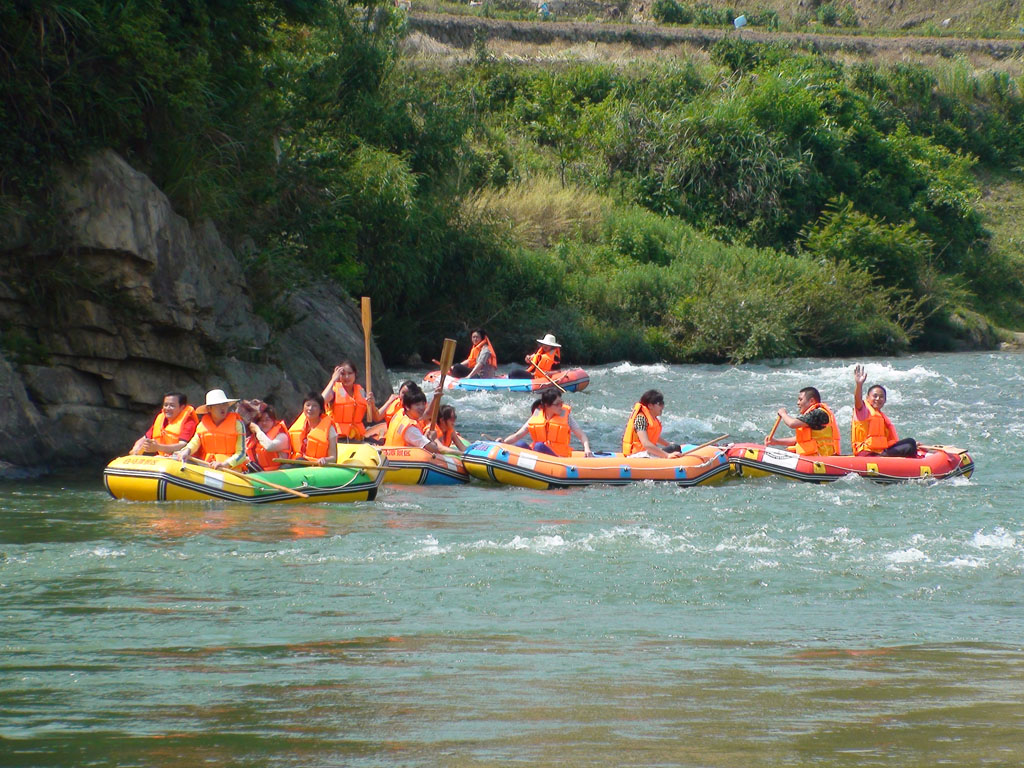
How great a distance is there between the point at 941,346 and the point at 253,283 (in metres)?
21.0

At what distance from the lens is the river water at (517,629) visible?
4801mm

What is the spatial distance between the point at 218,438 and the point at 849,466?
641cm

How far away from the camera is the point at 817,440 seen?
1349 centimetres

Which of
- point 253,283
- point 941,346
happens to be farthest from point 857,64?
point 253,283

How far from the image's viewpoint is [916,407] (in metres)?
20.3

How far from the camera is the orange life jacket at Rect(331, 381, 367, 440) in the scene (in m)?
13.9

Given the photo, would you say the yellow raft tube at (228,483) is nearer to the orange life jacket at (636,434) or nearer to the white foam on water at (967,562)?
the orange life jacket at (636,434)

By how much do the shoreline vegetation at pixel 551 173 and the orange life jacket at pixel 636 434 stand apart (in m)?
5.24

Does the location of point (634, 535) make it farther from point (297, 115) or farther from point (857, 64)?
point (857, 64)

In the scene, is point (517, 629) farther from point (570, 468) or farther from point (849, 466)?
point (849, 466)

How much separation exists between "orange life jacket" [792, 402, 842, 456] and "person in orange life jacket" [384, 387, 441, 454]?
3.83m

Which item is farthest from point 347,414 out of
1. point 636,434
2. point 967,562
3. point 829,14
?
point 829,14

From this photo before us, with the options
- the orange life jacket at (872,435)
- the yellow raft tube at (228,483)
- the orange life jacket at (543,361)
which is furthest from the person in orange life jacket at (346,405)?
the orange life jacket at (543,361)

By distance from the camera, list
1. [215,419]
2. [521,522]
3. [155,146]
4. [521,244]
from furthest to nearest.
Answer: [521,244], [155,146], [215,419], [521,522]
